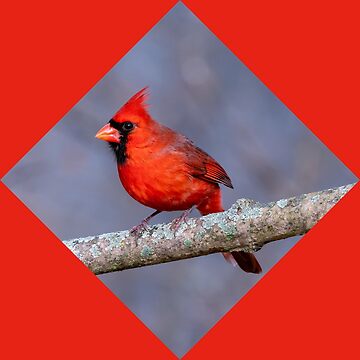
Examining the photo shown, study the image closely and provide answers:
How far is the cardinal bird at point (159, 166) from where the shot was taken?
Answer: 15.6ft

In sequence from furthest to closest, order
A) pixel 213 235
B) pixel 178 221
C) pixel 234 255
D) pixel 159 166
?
pixel 159 166, pixel 234 255, pixel 178 221, pixel 213 235

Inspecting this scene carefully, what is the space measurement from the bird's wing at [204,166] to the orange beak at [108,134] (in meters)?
0.40

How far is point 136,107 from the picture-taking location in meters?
4.79

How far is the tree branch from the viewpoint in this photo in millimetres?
4250

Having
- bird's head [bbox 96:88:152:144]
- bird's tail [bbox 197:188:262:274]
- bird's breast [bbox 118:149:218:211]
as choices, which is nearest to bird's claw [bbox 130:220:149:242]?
bird's breast [bbox 118:149:218:211]

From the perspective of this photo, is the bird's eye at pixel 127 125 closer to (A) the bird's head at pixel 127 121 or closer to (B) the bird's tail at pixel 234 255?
(A) the bird's head at pixel 127 121

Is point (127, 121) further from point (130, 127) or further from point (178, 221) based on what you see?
point (178, 221)

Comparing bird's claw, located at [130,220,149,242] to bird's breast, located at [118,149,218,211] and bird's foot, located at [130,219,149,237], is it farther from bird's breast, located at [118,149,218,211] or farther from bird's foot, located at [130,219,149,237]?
bird's breast, located at [118,149,218,211]

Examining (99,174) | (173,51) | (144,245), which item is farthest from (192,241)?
(173,51)

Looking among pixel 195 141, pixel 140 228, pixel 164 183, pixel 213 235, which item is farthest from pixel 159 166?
pixel 213 235

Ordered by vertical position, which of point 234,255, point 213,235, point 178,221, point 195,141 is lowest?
point 234,255

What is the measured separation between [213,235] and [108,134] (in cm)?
87

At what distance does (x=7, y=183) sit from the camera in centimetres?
450

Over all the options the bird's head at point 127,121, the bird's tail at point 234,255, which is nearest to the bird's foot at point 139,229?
the bird's tail at point 234,255
